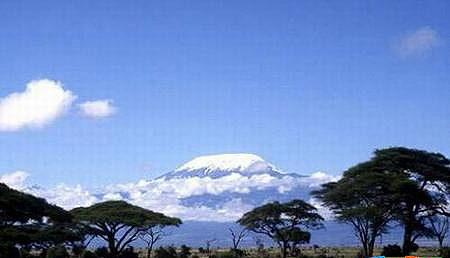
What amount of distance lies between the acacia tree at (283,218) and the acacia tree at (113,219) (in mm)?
11052

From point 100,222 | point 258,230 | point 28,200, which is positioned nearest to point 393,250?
point 258,230

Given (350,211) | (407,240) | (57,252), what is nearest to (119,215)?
(57,252)

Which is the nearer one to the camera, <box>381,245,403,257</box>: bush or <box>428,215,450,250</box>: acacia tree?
<box>381,245,403,257</box>: bush

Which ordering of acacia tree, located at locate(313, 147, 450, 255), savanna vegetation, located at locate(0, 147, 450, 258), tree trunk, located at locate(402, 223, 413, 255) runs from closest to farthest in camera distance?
1. savanna vegetation, located at locate(0, 147, 450, 258)
2. acacia tree, located at locate(313, 147, 450, 255)
3. tree trunk, located at locate(402, 223, 413, 255)

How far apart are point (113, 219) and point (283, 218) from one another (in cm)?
2200

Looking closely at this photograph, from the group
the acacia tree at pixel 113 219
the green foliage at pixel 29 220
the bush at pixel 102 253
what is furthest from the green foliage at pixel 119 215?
the green foliage at pixel 29 220

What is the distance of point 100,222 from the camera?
7694 centimetres

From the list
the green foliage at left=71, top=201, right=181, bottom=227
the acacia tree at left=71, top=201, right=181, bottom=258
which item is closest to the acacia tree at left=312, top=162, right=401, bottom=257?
the green foliage at left=71, top=201, right=181, bottom=227

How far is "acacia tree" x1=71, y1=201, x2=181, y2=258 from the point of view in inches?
3016

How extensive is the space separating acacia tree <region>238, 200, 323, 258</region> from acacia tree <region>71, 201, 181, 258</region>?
11.1 metres

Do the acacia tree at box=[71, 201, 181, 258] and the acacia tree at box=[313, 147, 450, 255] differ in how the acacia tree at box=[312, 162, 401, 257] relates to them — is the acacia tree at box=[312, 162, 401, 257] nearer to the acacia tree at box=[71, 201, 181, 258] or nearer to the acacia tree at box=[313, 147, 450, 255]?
the acacia tree at box=[313, 147, 450, 255]

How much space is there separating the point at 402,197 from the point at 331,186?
1402 centimetres

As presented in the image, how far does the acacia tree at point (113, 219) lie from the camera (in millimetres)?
76600

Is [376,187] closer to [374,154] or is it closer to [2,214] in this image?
[374,154]
